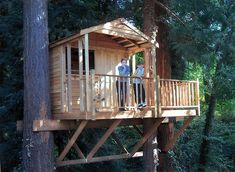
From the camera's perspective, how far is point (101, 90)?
10773 millimetres

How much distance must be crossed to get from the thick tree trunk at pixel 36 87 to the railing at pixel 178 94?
347 centimetres

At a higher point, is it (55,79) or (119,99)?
(55,79)

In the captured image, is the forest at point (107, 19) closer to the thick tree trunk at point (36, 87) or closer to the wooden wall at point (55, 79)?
the thick tree trunk at point (36, 87)

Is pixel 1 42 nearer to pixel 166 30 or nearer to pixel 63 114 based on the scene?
pixel 63 114

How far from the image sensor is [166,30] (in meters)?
13.7

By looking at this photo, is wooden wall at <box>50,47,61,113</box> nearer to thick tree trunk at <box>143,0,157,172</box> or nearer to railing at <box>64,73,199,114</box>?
railing at <box>64,73,199,114</box>

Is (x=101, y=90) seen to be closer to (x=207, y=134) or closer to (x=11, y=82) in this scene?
(x=11, y=82)

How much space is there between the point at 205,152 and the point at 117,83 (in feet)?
29.7

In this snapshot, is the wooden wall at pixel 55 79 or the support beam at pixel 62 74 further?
the wooden wall at pixel 55 79

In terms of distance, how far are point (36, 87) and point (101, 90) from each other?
6.39 ft

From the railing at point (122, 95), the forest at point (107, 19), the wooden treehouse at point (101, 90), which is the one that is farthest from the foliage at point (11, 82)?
the railing at point (122, 95)

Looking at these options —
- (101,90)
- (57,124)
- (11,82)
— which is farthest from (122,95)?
(11,82)

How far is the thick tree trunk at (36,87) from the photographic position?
9.80 metres

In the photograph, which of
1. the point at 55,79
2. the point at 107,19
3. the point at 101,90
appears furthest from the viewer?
the point at 107,19
